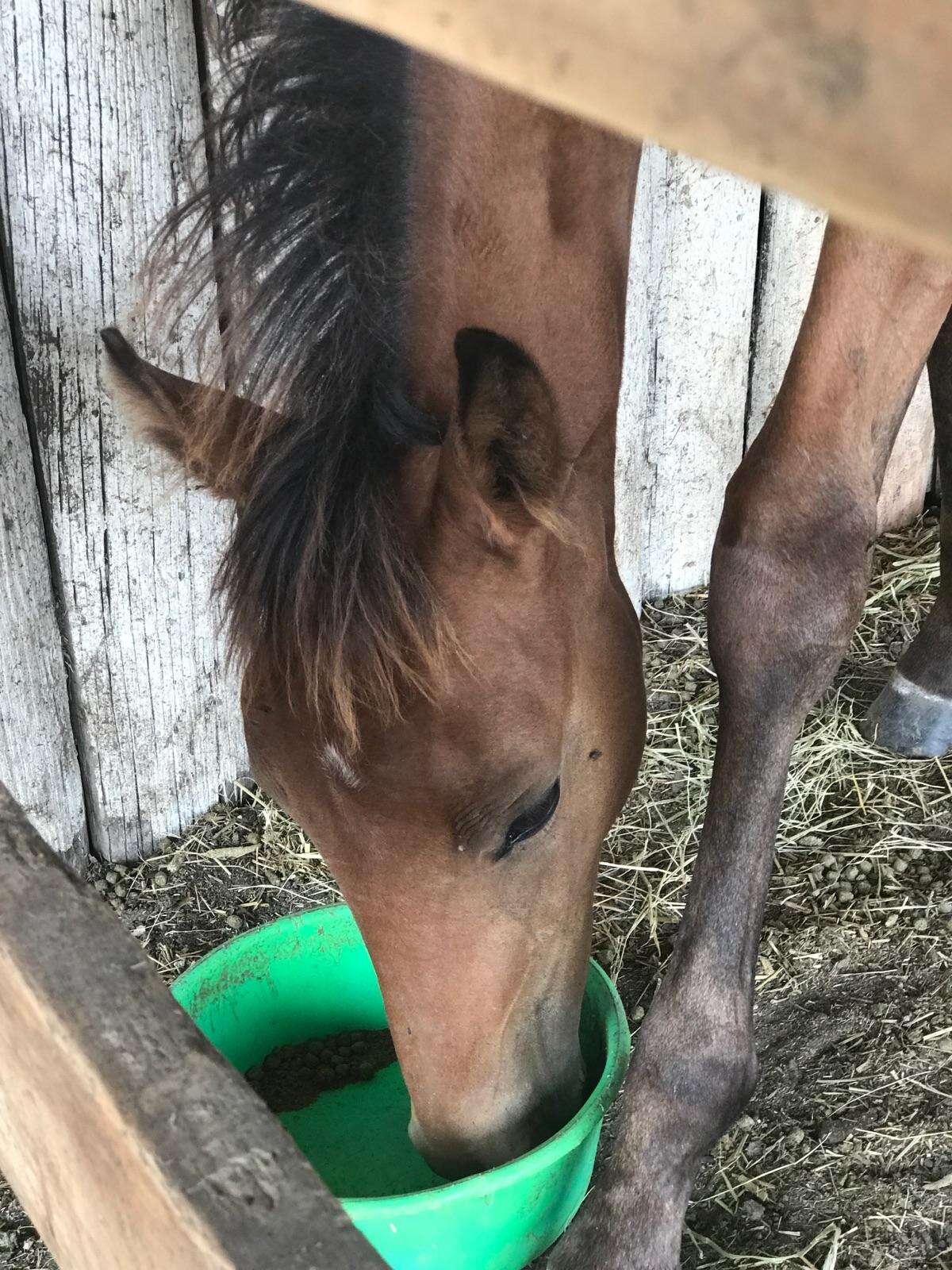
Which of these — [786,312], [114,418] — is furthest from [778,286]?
[114,418]

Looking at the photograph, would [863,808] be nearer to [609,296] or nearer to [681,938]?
[681,938]

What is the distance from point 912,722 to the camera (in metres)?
2.35

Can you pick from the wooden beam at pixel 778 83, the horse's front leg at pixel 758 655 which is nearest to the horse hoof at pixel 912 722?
the horse's front leg at pixel 758 655

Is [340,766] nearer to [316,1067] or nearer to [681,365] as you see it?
[316,1067]

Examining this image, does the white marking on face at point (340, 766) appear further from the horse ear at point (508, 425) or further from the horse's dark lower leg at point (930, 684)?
the horse's dark lower leg at point (930, 684)

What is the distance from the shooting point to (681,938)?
1.53 meters

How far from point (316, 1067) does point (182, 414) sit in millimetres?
983

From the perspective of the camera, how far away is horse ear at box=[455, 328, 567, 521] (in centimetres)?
98

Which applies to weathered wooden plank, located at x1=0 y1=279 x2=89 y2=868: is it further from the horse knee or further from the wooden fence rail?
the horse knee

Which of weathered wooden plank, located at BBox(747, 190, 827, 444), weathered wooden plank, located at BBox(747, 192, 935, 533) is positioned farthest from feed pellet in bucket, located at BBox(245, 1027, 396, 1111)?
weathered wooden plank, located at BBox(747, 190, 827, 444)

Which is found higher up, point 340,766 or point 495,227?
point 495,227

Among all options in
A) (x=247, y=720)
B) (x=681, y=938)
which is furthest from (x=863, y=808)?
(x=247, y=720)

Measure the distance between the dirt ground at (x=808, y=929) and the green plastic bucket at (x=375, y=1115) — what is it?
26cm

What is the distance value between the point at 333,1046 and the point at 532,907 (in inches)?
25.5
